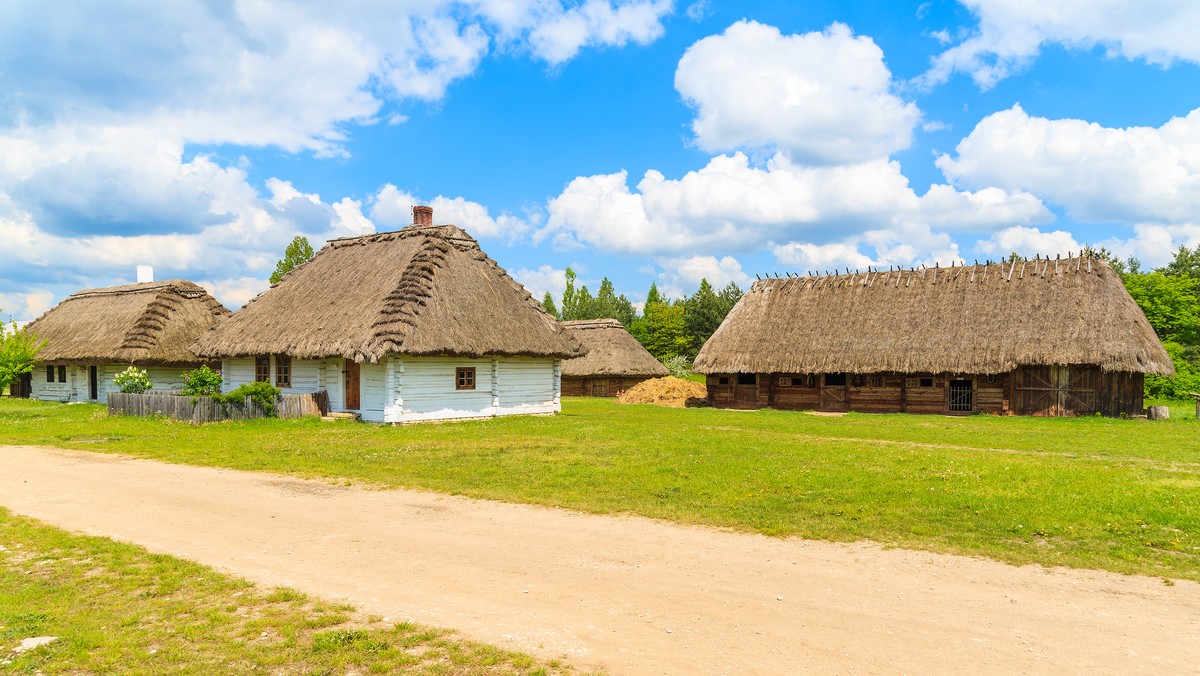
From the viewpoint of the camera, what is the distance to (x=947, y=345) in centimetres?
3138

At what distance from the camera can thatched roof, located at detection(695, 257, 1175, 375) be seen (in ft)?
96.0

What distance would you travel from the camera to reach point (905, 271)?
36.5 meters

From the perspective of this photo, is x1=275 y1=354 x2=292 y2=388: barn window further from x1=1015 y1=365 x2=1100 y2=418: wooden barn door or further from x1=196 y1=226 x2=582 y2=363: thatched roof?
x1=1015 y1=365 x2=1100 y2=418: wooden barn door

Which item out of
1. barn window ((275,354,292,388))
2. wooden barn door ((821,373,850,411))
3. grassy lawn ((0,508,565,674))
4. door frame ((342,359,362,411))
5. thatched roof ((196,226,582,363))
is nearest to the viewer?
grassy lawn ((0,508,565,674))

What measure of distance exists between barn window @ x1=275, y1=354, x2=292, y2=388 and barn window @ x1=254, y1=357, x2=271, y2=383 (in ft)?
1.98

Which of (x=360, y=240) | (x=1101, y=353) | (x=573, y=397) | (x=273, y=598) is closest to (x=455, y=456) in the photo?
Answer: (x=273, y=598)

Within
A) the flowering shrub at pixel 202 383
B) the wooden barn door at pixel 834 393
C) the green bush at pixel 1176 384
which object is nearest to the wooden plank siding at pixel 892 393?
the wooden barn door at pixel 834 393

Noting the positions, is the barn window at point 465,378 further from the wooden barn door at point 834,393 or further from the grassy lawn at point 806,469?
the wooden barn door at point 834,393

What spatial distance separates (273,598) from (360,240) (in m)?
27.5

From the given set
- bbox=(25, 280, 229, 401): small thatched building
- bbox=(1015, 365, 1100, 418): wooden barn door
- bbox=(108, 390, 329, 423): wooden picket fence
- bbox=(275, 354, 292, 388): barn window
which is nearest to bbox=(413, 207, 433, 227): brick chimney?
bbox=(275, 354, 292, 388): barn window

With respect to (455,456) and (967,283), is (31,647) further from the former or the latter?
(967,283)

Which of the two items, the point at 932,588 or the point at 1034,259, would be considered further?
the point at 1034,259

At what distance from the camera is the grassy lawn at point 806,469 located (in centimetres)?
939

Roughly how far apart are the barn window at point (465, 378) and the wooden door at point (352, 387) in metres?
3.31
